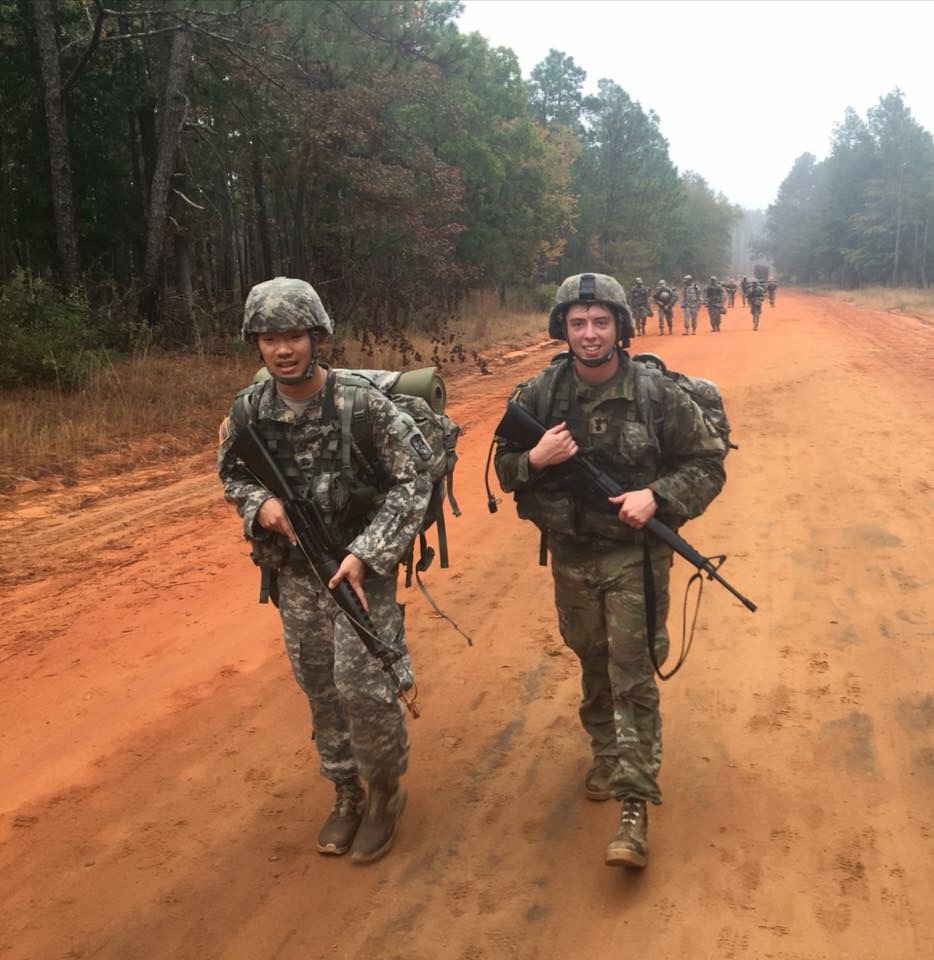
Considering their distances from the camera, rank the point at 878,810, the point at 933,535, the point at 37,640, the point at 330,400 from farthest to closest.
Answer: the point at 933,535 → the point at 37,640 → the point at 878,810 → the point at 330,400

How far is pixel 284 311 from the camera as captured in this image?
289 cm

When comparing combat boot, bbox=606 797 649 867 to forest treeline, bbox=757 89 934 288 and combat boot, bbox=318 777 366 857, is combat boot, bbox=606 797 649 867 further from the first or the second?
forest treeline, bbox=757 89 934 288

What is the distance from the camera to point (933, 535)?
635cm

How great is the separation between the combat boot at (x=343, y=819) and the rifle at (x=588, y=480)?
4.67 ft

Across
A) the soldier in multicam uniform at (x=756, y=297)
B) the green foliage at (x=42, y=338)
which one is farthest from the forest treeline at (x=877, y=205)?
the green foliage at (x=42, y=338)

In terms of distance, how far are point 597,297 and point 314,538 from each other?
1.30m

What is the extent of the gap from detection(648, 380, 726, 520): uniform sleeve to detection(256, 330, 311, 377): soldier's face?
128 centimetres

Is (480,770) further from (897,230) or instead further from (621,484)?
(897,230)

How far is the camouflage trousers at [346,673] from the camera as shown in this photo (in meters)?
2.98

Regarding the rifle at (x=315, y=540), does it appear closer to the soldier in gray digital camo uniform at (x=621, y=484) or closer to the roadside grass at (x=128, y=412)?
the soldier in gray digital camo uniform at (x=621, y=484)

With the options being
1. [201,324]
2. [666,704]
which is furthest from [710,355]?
[666,704]

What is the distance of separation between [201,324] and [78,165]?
14.3ft

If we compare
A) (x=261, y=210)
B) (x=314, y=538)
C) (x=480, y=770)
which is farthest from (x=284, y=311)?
(x=261, y=210)

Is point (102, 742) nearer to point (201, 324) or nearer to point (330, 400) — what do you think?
point (330, 400)
